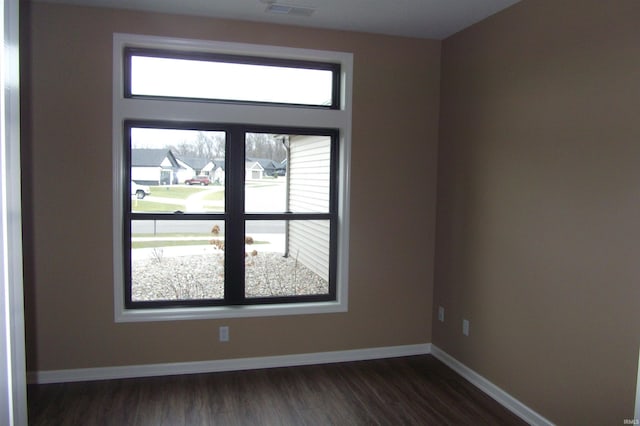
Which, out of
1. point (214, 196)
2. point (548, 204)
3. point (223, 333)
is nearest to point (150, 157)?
point (214, 196)

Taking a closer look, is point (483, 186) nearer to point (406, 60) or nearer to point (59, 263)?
point (406, 60)

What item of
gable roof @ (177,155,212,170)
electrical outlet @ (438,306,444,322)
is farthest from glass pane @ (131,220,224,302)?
electrical outlet @ (438,306,444,322)

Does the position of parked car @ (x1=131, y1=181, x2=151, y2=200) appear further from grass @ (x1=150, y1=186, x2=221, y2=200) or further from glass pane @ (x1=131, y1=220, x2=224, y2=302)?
glass pane @ (x1=131, y1=220, x2=224, y2=302)

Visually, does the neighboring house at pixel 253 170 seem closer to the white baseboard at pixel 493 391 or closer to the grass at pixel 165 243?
the grass at pixel 165 243

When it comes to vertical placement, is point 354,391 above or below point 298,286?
below

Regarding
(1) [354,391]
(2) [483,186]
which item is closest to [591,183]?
(2) [483,186]

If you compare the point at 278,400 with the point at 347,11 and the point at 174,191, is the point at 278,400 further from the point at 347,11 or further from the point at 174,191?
the point at 347,11

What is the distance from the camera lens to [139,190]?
3637 millimetres

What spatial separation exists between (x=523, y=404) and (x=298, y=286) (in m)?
1.91

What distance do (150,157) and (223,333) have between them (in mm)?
1508

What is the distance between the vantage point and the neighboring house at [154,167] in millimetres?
3613

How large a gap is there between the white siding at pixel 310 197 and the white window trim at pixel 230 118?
142 millimetres

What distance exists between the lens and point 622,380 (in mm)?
2342

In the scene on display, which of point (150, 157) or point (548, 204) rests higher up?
point (150, 157)
